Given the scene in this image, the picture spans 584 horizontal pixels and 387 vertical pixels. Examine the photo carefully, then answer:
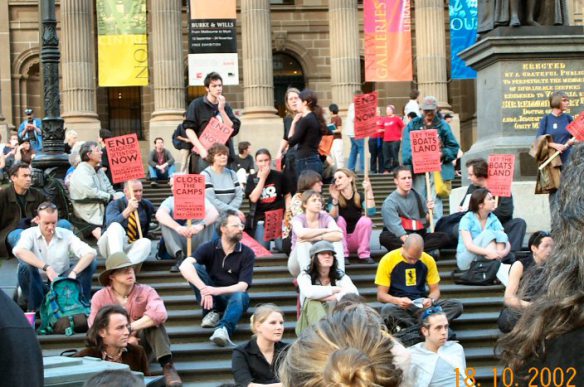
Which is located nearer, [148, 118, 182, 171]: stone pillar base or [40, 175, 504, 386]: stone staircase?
[40, 175, 504, 386]: stone staircase

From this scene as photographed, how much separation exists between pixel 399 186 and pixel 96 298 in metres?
4.43

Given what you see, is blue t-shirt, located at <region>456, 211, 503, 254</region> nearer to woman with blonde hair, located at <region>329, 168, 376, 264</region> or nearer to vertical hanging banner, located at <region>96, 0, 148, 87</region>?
woman with blonde hair, located at <region>329, 168, 376, 264</region>

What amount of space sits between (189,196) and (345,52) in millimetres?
22073

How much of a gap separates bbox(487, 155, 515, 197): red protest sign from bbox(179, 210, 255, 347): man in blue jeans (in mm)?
3373

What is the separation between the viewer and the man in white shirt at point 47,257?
1211 centimetres

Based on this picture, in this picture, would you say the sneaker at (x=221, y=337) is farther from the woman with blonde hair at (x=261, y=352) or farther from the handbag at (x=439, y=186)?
the handbag at (x=439, y=186)

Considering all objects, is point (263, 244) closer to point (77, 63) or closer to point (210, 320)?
point (210, 320)

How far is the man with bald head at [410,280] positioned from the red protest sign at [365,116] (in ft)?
15.8

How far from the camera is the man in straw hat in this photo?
10.9 metres

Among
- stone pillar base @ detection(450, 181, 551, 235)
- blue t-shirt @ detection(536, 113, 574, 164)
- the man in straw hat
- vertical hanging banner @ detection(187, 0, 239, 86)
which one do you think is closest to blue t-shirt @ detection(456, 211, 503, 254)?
blue t-shirt @ detection(536, 113, 574, 164)

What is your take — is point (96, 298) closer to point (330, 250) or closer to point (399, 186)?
point (330, 250)

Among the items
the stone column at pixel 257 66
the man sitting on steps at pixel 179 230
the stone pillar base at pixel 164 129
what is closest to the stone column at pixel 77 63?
the stone pillar base at pixel 164 129

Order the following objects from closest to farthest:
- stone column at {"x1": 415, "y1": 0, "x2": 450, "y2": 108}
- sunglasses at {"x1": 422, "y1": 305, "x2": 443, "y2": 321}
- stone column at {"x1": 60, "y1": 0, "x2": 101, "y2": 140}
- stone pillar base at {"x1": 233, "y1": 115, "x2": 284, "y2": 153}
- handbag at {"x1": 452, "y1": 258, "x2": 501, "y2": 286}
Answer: sunglasses at {"x1": 422, "y1": 305, "x2": 443, "y2": 321} → handbag at {"x1": 452, "y1": 258, "x2": 501, "y2": 286} → stone pillar base at {"x1": 233, "y1": 115, "x2": 284, "y2": 153} → stone column at {"x1": 60, "y1": 0, "x2": 101, "y2": 140} → stone column at {"x1": 415, "y1": 0, "x2": 450, "y2": 108}

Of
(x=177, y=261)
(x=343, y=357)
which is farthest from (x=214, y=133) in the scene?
(x=343, y=357)
